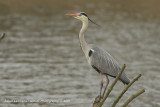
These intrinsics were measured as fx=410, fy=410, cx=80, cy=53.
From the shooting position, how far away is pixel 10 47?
68.5ft

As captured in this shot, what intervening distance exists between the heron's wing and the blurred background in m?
4.24

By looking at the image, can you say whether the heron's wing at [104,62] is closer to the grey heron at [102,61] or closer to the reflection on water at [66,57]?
the grey heron at [102,61]

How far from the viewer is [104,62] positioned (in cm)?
936

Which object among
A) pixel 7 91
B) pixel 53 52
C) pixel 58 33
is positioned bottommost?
pixel 7 91

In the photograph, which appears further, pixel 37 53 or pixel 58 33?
pixel 58 33

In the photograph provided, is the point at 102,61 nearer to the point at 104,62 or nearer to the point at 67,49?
the point at 104,62

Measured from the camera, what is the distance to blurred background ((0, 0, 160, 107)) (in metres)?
14.6

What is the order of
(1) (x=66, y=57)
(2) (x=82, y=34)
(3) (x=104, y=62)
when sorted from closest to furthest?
1. (2) (x=82, y=34)
2. (3) (x=104, y=62)
3. (1) (x=66, y=57)

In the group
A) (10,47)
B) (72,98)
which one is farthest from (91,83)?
(10,47)

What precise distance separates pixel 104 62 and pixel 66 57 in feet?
33.0

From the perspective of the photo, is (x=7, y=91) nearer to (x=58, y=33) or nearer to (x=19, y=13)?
(x=58, y=33)

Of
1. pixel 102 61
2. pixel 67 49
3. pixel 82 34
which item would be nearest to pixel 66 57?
pixel 67 49

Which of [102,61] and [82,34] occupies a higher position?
[82,34]

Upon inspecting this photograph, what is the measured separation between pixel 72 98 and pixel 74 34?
10862mm
